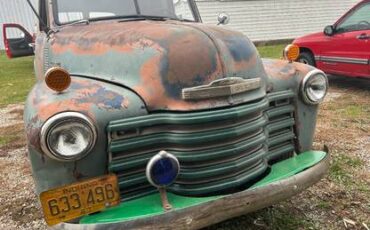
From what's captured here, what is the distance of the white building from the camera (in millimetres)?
15620

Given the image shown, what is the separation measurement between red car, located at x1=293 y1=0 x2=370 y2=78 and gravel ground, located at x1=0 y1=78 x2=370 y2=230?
1.54m

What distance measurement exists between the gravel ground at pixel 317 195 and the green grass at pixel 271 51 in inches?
261

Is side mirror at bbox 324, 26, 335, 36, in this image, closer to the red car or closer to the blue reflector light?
the red car

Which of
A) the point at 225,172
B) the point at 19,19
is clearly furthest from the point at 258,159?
the point at 19,19

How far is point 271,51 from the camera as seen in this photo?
14.1 metres

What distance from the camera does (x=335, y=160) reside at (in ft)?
15.8

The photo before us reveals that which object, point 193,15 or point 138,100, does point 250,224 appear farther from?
point 193,15

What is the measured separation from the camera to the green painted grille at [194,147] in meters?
2.64

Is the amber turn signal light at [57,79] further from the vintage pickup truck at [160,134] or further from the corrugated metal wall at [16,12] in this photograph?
the corrugated metal wall at [16,12]

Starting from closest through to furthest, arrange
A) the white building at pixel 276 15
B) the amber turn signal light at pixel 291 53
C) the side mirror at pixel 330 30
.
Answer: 1. the amber turn signal light at pixel 291 53
2. the side mirror at pixel 330 30
3. the white building at pixel 276 15

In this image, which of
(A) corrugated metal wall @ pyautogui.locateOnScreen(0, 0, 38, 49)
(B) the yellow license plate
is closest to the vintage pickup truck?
(B) the yellow license plate

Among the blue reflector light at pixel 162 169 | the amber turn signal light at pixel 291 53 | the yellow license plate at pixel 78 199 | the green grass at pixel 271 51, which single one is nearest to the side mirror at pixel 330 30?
the green grass at pixel 271 51

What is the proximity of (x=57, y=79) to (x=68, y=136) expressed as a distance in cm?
43

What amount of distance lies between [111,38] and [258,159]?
1.45m
